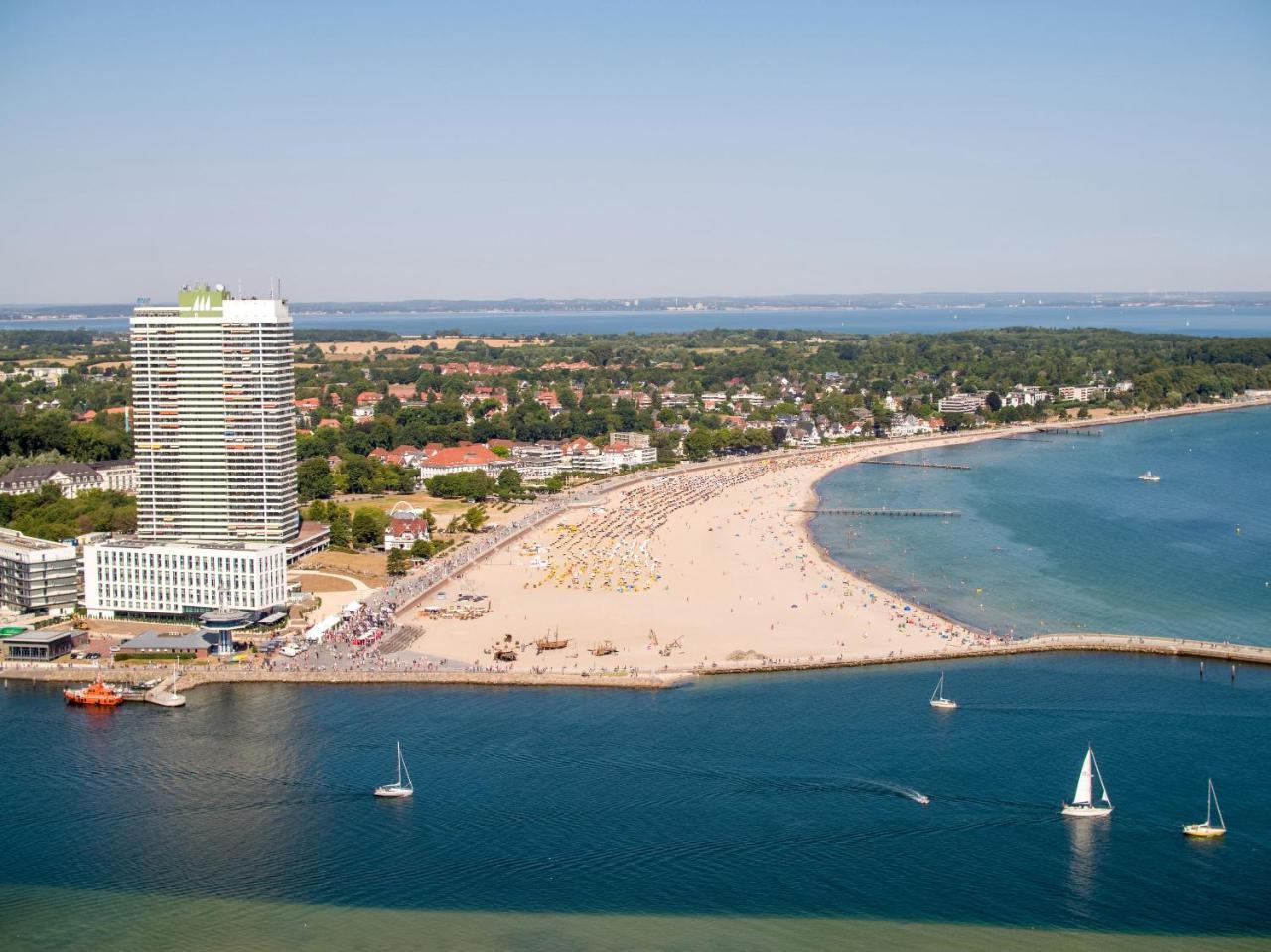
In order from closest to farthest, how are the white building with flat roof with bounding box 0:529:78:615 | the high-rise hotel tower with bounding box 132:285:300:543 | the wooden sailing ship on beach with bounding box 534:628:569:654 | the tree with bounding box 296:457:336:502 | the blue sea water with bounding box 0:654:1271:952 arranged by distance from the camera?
the blue sea water with bounding box 0:654:1271:952
the wooden sailing ship on beach with bounding box 534:628:569:654
the white building with flat roof with bounding box 0:529:78:615
the high-rise hotel tower with bounding box 132:285:300:543
the tree with bounding box 296:457:336:502

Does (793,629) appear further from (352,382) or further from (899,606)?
(352,382)

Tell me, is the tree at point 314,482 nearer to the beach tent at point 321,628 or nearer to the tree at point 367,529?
the tree at point 367,529

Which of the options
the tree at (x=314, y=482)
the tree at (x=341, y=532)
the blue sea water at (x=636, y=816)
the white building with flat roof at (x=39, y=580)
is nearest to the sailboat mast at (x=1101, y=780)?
the blue sea water at (x=636, y=816)

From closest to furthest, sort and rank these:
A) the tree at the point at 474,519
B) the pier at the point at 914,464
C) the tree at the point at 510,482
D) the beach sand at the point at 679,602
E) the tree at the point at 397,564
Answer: the beach sand at the point at 679,602, the tree at the point at 397,564, the tree at the point at 474,519, the tree at the point at 510,482, the pier at the point at 914,464

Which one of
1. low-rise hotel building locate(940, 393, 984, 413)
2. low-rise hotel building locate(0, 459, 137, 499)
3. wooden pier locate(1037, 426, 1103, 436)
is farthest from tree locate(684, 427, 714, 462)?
low-rise hotel building locate(0, 459, 137, 499)

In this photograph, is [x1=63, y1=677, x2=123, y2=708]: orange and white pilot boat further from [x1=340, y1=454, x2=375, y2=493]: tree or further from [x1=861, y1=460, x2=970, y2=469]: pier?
[x1=861, y1=460, x2=970, y2=469]: pier

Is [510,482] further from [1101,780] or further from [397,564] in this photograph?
[1101,780]

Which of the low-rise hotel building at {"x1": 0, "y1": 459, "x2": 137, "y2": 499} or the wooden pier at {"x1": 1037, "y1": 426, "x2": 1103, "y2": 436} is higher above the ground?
the wooden pier at {"x1": 1037, "y1": 426, "x2": 1103, "y2": 436}
